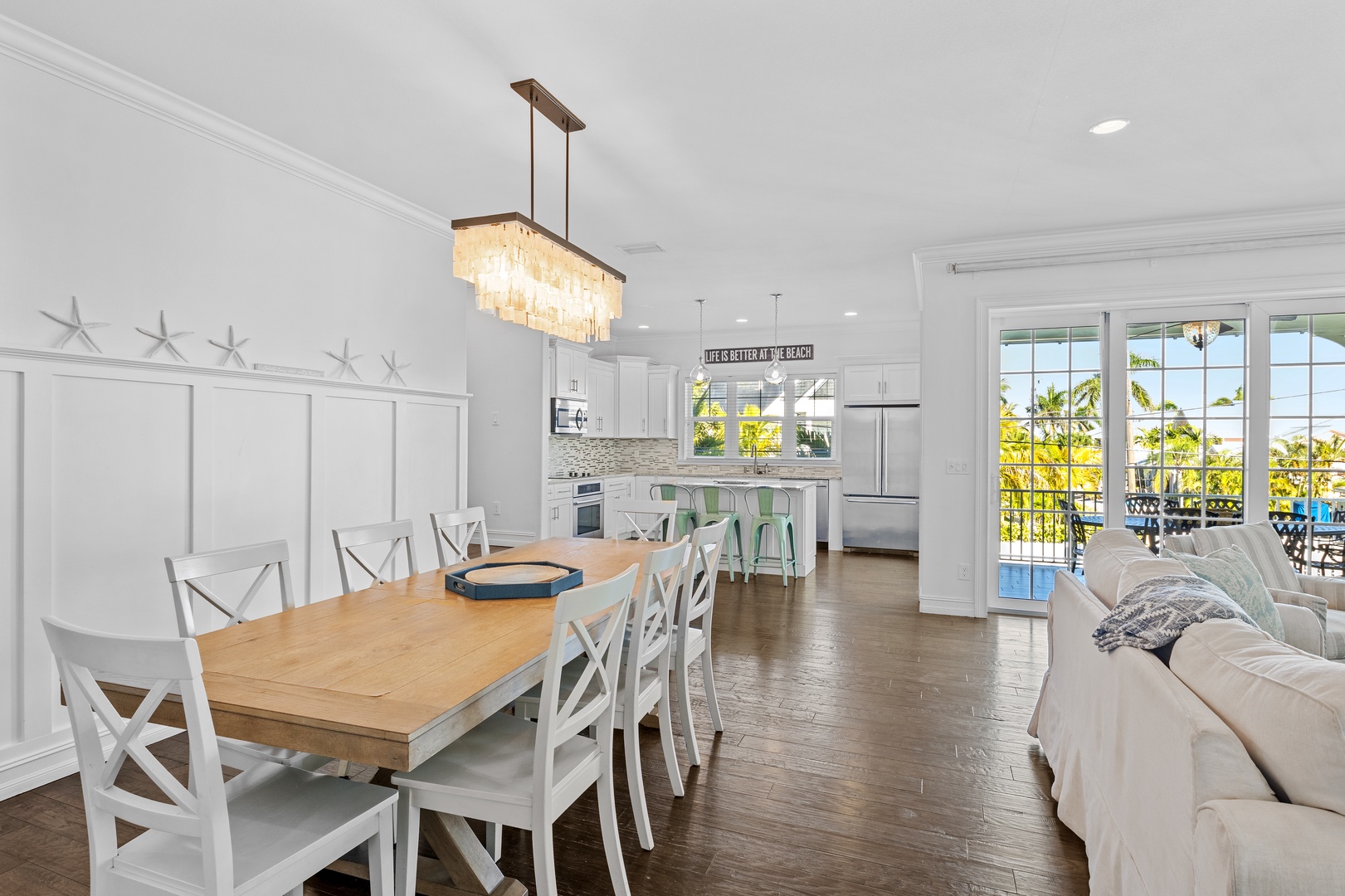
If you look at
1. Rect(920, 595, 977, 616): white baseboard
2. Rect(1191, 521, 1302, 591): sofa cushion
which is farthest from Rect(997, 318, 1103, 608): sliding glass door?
Rect(1191, 521, 1302, 591): sofa cushion

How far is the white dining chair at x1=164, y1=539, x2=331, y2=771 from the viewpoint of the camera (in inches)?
73.1

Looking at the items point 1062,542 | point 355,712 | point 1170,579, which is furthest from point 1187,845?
point 1062,542

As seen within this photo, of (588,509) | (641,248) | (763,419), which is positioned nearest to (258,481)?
(641,248)

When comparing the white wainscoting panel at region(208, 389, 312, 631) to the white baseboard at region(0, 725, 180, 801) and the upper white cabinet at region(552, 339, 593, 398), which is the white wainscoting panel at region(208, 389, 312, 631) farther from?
the upper white cabinet at region(552, 339, 593, 398)

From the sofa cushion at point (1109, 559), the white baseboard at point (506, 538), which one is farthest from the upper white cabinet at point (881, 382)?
the sofa cushion at point (1109, 559)

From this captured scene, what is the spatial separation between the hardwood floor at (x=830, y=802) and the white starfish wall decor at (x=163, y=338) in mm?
1621

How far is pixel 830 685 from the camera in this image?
356 cm

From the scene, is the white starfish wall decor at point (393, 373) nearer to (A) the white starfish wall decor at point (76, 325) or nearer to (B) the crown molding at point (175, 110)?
(B) the crown molding at point (175, 110)

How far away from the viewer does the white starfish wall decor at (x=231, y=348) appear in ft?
10.4

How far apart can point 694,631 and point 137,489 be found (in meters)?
2.35

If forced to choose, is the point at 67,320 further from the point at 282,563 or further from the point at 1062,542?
the point at 1062,542

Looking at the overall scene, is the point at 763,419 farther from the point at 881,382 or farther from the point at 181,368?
the point at 181,368

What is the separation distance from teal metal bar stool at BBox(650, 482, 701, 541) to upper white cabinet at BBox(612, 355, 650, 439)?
2.20 meters

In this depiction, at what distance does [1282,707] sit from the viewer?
1.24 metres
